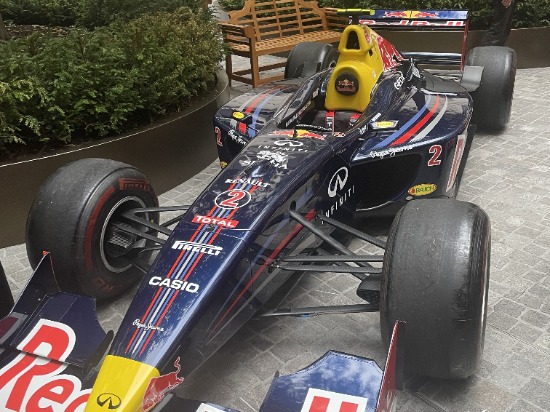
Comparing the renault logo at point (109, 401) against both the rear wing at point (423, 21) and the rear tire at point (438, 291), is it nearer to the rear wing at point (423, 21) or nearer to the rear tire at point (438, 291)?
the rear tire at point (438, 291)

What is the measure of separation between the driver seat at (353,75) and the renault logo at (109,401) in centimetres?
275

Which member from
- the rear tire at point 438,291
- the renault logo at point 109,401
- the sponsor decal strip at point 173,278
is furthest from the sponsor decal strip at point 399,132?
the renault logo at point 109,401

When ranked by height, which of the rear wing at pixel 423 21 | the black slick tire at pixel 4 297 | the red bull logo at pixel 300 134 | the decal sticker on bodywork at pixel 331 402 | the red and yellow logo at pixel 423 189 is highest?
the rear wing at pixel 423 21

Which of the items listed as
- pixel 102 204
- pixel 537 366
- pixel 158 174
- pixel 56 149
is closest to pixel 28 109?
pixel 56 149

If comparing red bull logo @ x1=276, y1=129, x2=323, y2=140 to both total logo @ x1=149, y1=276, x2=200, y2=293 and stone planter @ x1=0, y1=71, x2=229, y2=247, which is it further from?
stone planter @ x1=0, y1=71, x2=229, y2=247

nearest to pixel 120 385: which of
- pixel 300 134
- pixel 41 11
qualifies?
pixel 300 134

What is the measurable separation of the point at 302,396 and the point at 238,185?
3.91 feet

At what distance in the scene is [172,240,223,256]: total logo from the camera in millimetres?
2742

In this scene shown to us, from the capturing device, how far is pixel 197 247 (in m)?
2.78

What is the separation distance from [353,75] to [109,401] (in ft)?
9.37

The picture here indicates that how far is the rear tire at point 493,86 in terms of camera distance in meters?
5.65

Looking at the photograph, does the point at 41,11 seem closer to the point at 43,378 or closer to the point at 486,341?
the point at 43,378

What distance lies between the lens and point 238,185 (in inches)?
124

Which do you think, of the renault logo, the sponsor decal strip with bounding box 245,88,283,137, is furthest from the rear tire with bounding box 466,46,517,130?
the renault logo
